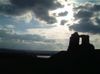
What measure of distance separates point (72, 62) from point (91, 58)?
348 centimetres

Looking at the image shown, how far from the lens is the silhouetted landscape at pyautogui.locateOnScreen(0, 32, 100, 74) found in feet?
126

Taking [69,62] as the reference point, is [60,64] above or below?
below

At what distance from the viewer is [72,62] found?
38.6m

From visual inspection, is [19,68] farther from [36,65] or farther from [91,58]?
[91,58]

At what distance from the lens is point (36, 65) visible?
131 feet

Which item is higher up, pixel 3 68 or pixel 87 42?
pixel 87 42

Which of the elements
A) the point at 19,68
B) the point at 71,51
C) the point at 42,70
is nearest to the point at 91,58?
the point at 71,51

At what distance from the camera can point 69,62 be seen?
127 feet

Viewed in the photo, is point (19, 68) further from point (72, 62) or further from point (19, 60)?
point (72, 62)

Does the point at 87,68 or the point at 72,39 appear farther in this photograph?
the point at 72,39

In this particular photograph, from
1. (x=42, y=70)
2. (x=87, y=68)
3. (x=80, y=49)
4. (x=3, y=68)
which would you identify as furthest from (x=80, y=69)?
(x=3, y=68)

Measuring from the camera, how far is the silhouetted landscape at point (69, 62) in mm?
38375

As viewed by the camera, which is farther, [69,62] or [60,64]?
[60,64]

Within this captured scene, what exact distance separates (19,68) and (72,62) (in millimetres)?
9352
